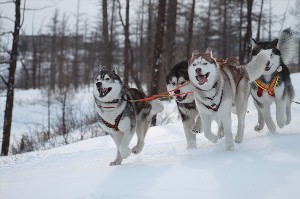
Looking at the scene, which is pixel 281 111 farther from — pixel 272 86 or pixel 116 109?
pixel 116 109

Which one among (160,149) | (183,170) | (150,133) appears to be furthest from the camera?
(150,133)

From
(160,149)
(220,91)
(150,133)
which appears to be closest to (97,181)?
(220,91)

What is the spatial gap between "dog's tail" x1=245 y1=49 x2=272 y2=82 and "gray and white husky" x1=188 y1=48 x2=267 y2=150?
8.8 inches

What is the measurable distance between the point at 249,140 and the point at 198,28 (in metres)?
26.1

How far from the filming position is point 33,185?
3994 millimetres

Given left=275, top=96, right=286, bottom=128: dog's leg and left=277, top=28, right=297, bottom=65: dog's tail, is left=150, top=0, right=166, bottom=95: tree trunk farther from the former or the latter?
left=275, top=96, right=286, bottom=128: dog's leg

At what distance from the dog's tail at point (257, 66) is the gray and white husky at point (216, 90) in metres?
0.22

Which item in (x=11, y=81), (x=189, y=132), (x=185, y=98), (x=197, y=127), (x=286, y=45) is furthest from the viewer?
(x=11, y=81)

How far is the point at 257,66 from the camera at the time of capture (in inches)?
192

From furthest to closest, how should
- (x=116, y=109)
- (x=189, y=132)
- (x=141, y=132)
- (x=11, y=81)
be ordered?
(x=11, y=81)
(x=189, y=132)
(x=141, y=132)
(x=116, y=109)

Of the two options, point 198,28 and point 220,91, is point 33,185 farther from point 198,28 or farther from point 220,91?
point 198,28

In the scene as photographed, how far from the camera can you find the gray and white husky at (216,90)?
4.09 m

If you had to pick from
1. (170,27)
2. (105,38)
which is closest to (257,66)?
(105,38)

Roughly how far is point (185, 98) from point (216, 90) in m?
0.88
